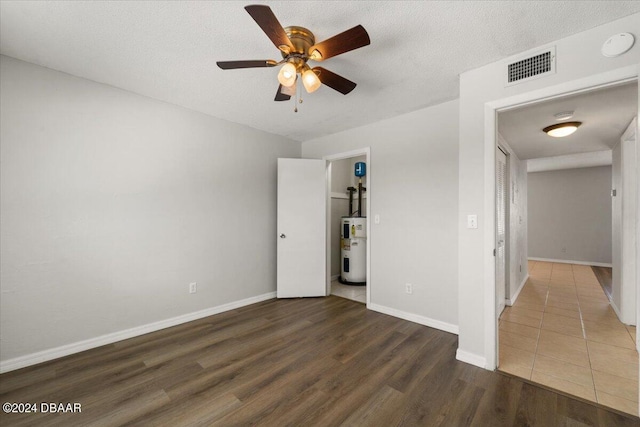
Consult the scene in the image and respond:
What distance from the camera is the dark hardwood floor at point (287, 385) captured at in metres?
1.64

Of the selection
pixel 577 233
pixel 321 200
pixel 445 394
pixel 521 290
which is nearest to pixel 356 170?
pixel 321 200

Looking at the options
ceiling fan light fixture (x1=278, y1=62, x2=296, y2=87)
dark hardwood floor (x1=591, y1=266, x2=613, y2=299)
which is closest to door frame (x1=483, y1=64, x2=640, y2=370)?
ceiling fan light fixture (x1=278, y1=62, x2=296, y2=87)

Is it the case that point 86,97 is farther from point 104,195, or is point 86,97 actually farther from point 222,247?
point 222,247

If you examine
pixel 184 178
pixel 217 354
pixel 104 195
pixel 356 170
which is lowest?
pixel 217 354

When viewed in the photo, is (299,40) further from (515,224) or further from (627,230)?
(515,224)

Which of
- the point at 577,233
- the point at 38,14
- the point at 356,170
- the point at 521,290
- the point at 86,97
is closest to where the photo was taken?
the point at 38,14

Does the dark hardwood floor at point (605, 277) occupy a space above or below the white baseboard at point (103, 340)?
above

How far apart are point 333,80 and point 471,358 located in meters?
2.53

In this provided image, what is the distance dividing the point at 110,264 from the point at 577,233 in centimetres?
959

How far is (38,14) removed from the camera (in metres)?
1.70

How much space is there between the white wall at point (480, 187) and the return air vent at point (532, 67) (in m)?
0.03

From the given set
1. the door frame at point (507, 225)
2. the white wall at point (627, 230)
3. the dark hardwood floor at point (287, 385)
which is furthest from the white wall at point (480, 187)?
the white wall at point (627, 230)

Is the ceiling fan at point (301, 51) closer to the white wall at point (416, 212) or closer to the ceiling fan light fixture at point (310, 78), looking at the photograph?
the ceiling fan light fixture at point (310, 78)

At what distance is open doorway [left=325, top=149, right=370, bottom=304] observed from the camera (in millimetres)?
4477
